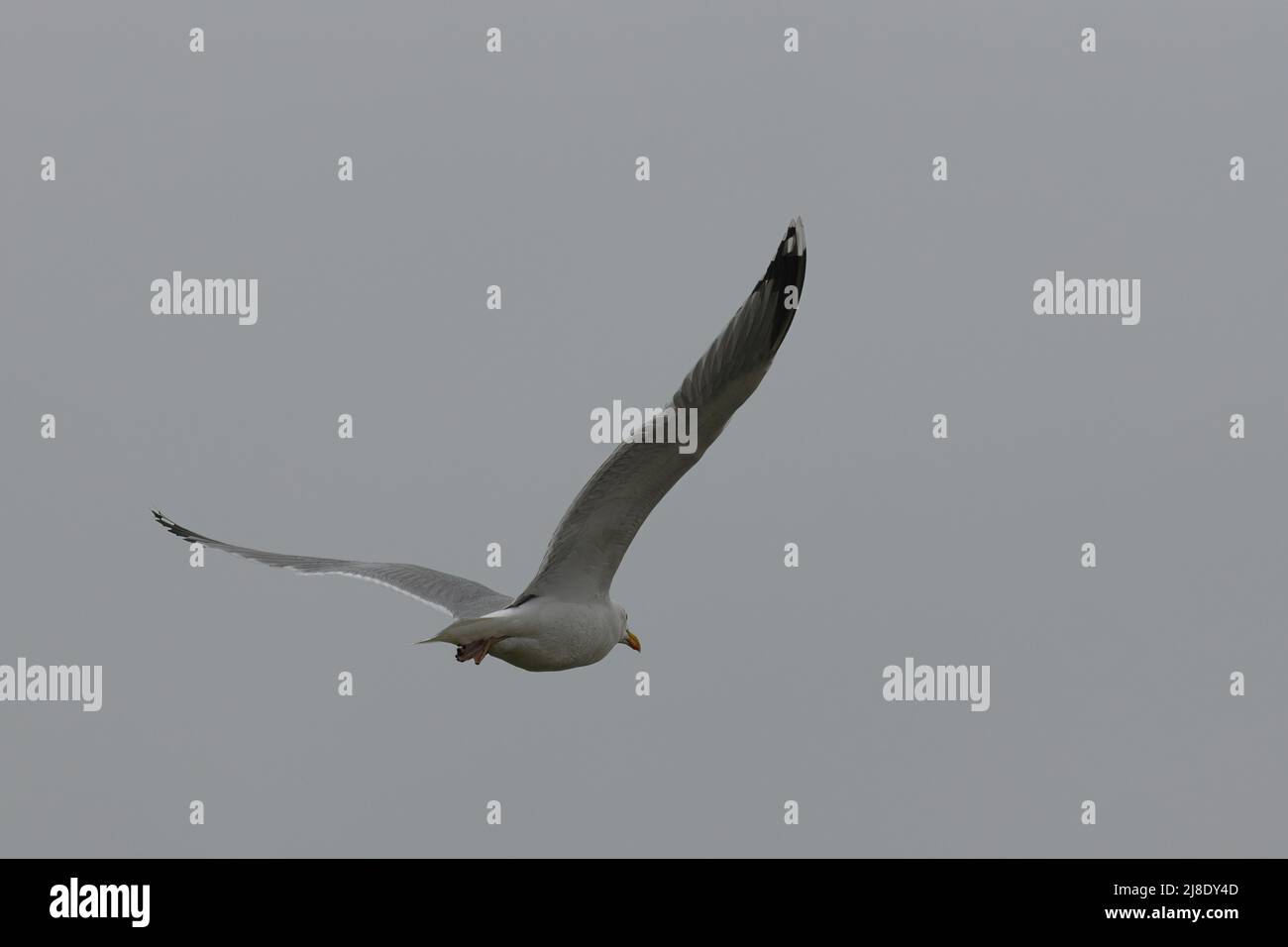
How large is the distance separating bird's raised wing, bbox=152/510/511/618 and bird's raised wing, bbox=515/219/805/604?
38.9 inches

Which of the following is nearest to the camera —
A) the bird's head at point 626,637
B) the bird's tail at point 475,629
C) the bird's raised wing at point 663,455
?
the bird's raised wing at point 663,455

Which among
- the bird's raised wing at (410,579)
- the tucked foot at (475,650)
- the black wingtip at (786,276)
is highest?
the black wingtip at (786,276)

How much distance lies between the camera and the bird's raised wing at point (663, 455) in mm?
8289

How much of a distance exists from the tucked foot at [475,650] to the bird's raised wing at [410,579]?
77 centimetres

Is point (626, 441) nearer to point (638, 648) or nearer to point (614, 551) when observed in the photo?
point (614, 551)

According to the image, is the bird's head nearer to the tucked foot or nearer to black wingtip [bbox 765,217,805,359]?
the tucked foot

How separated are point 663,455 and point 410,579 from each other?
10.3ft

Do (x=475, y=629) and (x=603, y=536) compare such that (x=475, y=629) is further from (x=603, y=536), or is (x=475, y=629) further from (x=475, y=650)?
(x=603, y=536)

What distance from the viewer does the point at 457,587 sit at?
11180 mm

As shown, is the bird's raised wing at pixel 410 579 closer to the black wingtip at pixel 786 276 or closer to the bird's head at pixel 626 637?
the bird's head at pixel 626 637

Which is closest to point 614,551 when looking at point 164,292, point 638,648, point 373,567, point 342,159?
point 638,648

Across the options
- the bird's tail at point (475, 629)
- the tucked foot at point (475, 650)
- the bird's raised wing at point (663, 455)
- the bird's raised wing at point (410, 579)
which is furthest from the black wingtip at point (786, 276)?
the bird's raised wing at point (410, 579)

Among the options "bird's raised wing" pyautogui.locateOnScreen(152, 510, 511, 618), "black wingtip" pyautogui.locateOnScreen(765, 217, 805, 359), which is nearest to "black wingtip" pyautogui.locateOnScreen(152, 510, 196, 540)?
"bird's raised wing" pyautogui.locateOnScreen(152, 510, 511, 618)

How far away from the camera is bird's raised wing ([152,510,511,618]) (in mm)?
10719
